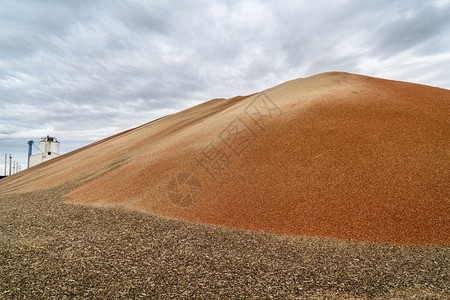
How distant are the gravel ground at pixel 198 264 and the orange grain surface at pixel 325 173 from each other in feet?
3.62

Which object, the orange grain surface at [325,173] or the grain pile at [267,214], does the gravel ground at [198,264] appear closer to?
the grain pile at [267,214]

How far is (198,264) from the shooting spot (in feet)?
19.1

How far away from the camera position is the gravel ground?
15.3 feet

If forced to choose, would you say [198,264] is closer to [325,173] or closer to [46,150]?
[325,173]

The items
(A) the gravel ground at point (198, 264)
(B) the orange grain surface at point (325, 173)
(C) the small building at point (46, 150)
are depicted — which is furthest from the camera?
(C) the small building at point (46, 150)

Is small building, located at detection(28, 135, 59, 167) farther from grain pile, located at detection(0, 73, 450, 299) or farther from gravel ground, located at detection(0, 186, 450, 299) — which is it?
gravel ground, located at detection(0, 186, 450, 299)

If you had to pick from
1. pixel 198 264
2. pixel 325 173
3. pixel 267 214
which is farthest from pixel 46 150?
pixel 198 264

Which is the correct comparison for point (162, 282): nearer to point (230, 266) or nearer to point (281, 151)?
point (230, 266)

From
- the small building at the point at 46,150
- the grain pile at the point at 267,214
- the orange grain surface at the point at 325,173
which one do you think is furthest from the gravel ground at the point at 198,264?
the small building at the point at 46,150

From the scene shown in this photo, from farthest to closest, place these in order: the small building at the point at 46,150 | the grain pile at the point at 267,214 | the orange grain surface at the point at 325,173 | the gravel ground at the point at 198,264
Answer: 1. the small building at the point at 46,150
2. the orange grain surface at the point at 325,173
3. the grain pile at the point at 267,214
4. the gravel ground at the point at 198,264

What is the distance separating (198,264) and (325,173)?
689 cm

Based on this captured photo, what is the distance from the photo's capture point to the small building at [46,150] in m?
49.1

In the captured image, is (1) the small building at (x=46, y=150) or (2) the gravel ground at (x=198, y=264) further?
(1) the small building at (x=46, y=150)

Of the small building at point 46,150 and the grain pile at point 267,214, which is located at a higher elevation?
the small building at point 46,150
